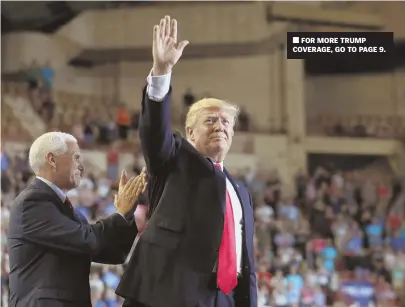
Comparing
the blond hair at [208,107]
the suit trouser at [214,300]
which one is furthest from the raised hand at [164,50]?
the suit trouser at [214,300]

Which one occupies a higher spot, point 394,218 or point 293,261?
point 394,218

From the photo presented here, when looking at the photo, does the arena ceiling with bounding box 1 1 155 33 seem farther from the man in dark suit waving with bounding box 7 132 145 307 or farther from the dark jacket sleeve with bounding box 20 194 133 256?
the dark jacket sleeve with bounding box 20 194 133 256

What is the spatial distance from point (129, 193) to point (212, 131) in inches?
16.3

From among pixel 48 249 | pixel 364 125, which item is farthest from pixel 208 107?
pixel 364 125

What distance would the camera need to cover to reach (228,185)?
5.17 ft

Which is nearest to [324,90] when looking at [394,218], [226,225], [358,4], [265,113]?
[265,113]

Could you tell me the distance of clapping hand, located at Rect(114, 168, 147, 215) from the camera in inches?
70.6

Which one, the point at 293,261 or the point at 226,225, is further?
the point at 293,261

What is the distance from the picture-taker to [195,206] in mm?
1448

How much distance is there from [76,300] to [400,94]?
112 inches

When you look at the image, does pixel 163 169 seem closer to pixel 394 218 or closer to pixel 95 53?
pixel 95 53

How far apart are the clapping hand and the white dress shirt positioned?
13.8 inches

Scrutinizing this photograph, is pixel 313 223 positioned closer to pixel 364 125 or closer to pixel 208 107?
pixel 364 125

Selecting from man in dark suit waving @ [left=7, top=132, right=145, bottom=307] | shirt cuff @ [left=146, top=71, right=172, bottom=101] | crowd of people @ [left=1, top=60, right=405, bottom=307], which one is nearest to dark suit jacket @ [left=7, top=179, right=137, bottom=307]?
man in dark suit waving @ [left=7, top=132, right=145, bottom=307]
